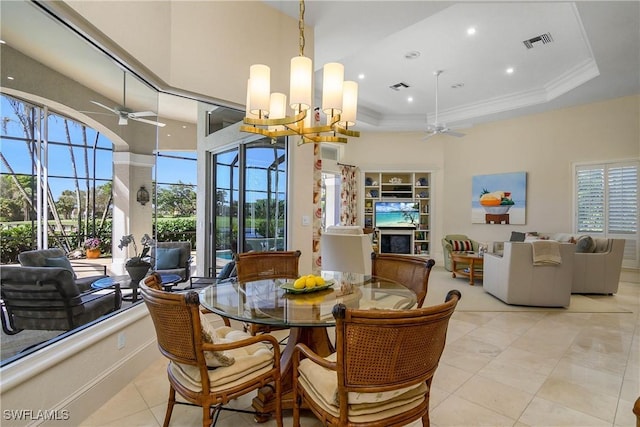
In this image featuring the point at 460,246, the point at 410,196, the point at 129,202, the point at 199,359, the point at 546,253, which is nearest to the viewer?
the point at 199,359

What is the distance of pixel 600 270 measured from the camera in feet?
16.3

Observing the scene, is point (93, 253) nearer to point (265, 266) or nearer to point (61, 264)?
point (61, 264)

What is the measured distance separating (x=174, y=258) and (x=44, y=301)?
271cm

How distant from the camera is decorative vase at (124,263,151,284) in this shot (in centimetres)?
300

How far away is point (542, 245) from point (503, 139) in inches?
154

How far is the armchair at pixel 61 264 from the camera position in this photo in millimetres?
2037

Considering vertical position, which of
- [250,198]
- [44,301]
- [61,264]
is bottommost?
[44,301]

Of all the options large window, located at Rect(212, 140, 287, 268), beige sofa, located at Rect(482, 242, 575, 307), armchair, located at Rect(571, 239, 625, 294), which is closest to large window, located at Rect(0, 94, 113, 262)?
large window, located at Rect(212, 140, 287, 268)

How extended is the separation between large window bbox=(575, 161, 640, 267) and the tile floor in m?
3.00

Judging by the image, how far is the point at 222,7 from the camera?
10.1 feet

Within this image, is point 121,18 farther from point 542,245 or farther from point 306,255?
point 542,245

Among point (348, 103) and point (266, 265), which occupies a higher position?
point (348, 103)

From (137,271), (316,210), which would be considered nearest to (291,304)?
(137,271)

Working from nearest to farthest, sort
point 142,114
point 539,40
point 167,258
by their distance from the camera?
point 142,114 → point 539,40 → point 167,258
